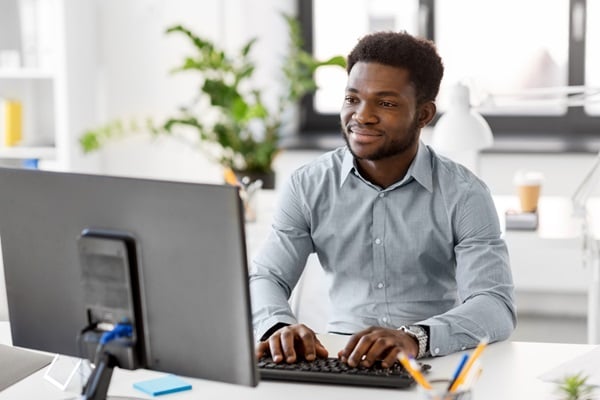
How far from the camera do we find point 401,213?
2.12 meters

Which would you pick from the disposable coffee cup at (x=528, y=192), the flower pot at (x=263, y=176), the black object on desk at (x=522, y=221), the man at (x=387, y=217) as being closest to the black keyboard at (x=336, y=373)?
the man at (x=387, y=217)

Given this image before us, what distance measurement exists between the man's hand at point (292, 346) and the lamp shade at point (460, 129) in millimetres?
1180

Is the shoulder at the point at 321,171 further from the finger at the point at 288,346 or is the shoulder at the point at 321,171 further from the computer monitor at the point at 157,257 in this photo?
the computer monitor at the point at 157,257

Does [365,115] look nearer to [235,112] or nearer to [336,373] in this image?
[336,373]

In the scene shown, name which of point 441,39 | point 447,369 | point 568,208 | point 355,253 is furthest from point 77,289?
point 441,39

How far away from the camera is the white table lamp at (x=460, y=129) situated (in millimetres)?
2793

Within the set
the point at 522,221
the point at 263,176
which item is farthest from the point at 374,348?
the point at 263,176

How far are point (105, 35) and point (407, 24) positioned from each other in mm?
1338

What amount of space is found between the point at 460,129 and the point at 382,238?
784 millimetres

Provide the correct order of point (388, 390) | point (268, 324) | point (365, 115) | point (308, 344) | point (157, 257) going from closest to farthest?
point (157, 257) < point (388, 390) < point (308, 344) < point (268, 324) < point (365, 115)

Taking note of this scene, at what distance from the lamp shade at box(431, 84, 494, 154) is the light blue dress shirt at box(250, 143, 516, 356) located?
0.63 m

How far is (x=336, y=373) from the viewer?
162 cm

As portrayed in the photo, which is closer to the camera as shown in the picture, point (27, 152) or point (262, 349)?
point (262, 349)

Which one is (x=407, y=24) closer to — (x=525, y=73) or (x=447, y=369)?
(x=525, y=73)
